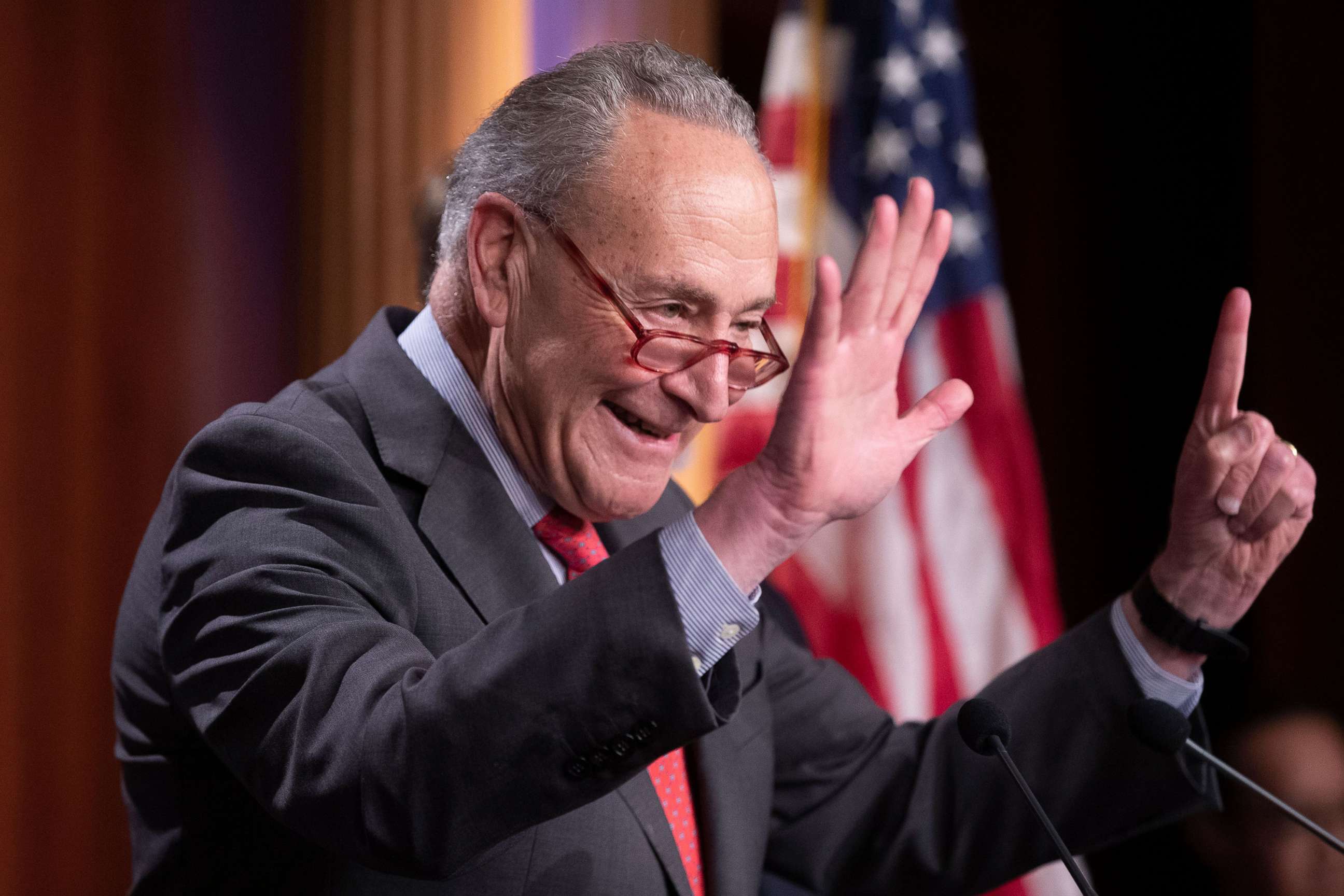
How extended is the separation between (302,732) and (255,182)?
2.09 meters

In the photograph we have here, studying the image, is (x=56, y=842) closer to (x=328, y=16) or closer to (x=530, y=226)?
(x=530, y=226)

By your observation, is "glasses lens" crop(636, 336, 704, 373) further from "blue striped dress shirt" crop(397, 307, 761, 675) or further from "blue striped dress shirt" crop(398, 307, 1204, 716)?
"blue striped dress shirt" crop(397, 307, 761, 675)

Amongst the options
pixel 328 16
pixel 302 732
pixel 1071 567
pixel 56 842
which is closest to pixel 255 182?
pixel 328 16

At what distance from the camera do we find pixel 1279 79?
3.22m

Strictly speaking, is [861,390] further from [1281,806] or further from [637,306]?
[1281,806]

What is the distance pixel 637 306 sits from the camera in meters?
1.34

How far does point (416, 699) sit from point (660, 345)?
51cm

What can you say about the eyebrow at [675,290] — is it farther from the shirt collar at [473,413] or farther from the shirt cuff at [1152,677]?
the shirt cuff at [1152,677]

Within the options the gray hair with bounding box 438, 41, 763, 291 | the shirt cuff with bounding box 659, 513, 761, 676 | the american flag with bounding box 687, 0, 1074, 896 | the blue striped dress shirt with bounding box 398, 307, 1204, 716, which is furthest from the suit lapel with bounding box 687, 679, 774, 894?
the american flag with bounding box 687, 0, 1074, 896

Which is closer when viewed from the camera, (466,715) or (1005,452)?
(466,715)

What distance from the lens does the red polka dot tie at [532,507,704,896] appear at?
1.45 metres

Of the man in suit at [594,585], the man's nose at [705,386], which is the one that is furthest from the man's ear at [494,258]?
the man's nose at [705,386]

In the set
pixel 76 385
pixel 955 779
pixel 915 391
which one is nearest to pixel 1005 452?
pixel 915 391

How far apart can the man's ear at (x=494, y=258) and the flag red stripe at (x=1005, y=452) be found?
5.18 feet
